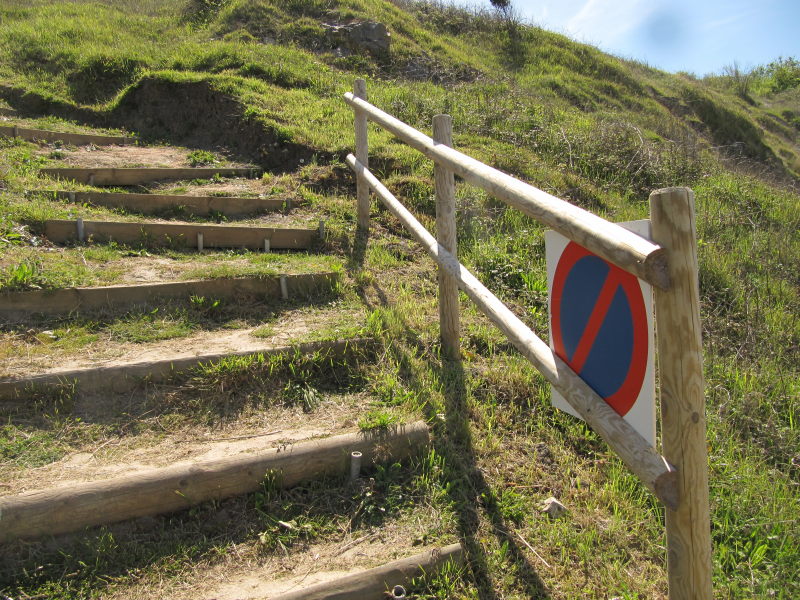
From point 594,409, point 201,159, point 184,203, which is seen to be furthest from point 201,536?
point 201,159

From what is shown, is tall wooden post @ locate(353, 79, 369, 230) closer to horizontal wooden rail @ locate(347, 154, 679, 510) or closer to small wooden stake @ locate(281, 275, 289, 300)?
small wooden stake @ locate(281, 275, 289, 300)

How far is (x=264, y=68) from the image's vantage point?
9.47m

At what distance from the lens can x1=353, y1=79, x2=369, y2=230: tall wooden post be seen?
17.7 feet

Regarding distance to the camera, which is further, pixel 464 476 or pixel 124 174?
pixel 124 174

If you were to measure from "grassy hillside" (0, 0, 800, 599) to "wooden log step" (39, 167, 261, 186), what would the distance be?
1.21 feet

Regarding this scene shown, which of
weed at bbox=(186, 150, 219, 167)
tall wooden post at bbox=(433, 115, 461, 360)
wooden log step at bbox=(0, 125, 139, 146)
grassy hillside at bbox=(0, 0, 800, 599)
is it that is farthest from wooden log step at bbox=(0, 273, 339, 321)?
wooden log step at bbox=(0, 125, 139, 146)

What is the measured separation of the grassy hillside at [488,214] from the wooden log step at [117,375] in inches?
8.9

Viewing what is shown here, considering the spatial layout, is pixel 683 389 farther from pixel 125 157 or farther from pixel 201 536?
pixel 125 157

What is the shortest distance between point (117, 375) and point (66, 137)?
217 inches

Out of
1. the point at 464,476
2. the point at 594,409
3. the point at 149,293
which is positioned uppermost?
the point at 149,293

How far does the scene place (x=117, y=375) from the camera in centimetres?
315

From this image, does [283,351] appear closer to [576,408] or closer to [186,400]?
[186,400]

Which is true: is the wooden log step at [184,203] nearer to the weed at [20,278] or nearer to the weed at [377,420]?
the weed at [20,278]

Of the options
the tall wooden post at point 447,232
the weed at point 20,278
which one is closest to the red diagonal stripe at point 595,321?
the tall wooden post at point 447,232
